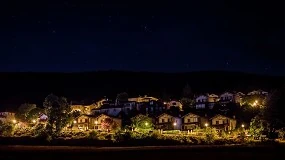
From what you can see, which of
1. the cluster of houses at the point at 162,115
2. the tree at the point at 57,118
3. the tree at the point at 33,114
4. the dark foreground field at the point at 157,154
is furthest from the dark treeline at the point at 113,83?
the dark foreground field at the point at 157,154

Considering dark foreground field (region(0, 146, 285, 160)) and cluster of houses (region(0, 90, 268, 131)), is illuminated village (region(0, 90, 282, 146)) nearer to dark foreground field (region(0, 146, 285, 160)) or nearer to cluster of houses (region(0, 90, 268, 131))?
cluster of houses (region(0, 90, 268, 131))

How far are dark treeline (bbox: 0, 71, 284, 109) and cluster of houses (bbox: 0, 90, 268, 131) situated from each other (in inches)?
2163

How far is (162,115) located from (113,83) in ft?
317

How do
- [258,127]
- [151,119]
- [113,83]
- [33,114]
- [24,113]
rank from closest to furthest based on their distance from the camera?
[258,127], [151,119], [33,114], [24,113], [113,83]

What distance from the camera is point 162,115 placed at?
199 ft

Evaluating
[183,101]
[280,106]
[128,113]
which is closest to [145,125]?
[128,113]

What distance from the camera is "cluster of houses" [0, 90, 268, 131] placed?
57250mm

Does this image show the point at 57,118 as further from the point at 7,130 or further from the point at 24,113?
the point at 24,113

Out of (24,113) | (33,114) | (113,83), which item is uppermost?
(113,83)

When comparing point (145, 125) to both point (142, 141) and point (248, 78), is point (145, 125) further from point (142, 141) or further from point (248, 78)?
point (248, 78)

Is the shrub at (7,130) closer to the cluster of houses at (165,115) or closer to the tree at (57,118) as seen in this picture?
the tree at (57,118)

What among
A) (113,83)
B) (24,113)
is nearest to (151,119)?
(24,113)

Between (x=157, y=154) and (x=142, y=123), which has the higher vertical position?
(x=142, y=123)

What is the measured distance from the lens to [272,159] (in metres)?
25.5
